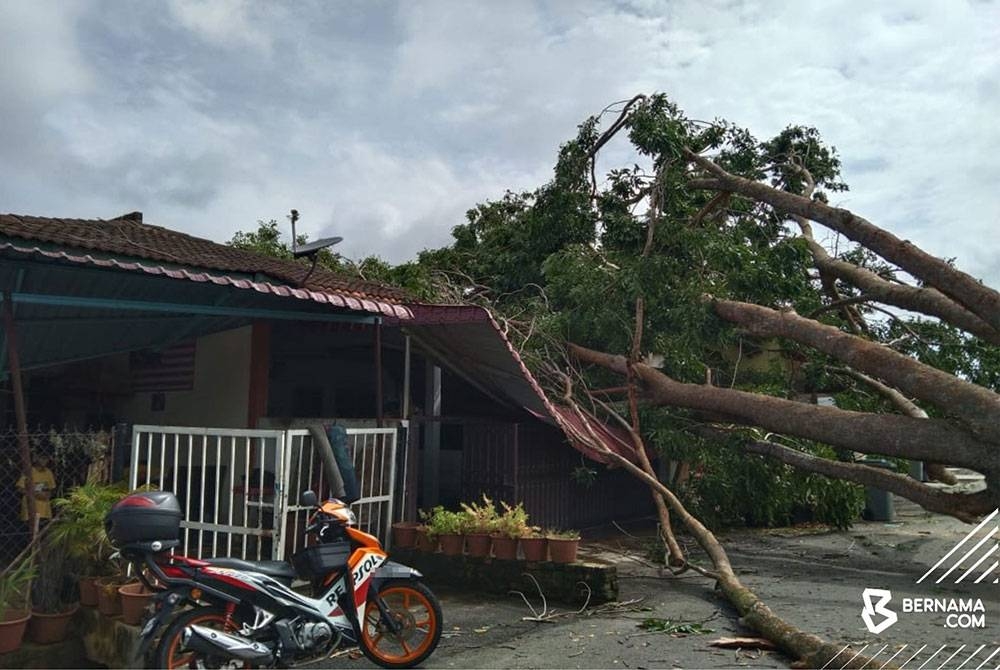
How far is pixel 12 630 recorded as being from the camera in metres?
5.15

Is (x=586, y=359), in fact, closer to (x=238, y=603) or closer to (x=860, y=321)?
(x=860, y=321)

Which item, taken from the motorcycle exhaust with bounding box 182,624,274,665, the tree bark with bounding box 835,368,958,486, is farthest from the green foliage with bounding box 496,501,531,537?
Result: the tree bark with bounding box 835,368,958,486

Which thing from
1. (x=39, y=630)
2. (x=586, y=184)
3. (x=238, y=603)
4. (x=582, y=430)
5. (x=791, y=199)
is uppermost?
(x=586, y=184)

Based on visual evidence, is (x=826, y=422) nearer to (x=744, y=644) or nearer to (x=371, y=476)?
(x=744, y=644)

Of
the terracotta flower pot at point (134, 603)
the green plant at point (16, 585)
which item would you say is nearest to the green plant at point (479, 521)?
the terracotta flower pot at point (134, 603)

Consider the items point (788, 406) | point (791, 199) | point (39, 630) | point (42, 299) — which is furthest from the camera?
point (791, 199)

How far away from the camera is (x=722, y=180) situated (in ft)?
36.4

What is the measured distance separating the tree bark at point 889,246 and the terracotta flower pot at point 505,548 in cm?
528

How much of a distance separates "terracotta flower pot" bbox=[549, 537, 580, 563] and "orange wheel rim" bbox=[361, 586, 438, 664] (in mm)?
2095

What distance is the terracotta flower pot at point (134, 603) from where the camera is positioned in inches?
202

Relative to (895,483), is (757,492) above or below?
below

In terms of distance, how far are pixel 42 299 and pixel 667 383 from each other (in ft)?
25.3

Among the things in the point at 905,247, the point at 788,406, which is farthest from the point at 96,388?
the point at 905,247

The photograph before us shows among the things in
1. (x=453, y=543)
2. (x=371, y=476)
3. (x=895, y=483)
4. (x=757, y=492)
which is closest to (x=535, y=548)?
(x=453, y=543)
